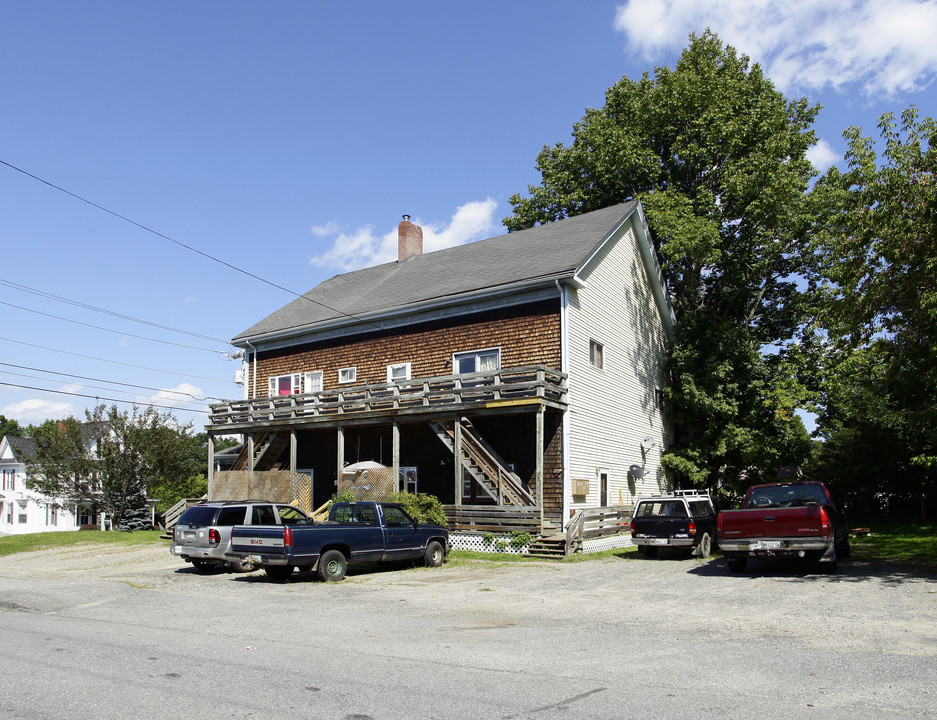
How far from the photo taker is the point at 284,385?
30172 mm

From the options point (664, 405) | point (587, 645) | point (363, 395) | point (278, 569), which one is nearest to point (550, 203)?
point (664, 405)

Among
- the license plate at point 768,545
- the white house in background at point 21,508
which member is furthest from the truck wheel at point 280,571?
the white house in background at point 21,508

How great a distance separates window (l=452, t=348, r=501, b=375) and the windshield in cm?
972

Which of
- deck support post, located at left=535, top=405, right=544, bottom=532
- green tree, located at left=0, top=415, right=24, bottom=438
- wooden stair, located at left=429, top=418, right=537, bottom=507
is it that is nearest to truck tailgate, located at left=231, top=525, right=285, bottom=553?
wooden stair, located at left=429, top=418, right=537, bottom=507

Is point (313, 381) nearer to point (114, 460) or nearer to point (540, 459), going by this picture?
point (540, 459)

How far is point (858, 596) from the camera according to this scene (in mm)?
11930

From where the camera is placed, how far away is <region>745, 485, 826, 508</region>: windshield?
15773mm

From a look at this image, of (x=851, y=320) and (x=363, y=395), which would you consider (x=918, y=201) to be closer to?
(x=851, y=320)

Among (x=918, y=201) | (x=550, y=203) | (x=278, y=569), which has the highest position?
(x=550, y=203)

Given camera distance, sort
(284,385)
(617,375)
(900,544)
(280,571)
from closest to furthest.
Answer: (280,571) < (900,544) < (617,375) < (284,385)

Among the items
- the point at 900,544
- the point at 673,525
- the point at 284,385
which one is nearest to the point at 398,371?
the point at 284,385

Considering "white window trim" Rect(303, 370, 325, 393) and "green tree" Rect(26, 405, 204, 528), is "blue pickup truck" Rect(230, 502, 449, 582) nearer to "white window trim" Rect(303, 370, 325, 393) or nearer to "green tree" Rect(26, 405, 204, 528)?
"white window trim" Rect(303, 370, 325, 393)

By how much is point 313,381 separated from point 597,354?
11.1 m

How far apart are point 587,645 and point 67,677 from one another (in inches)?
209
